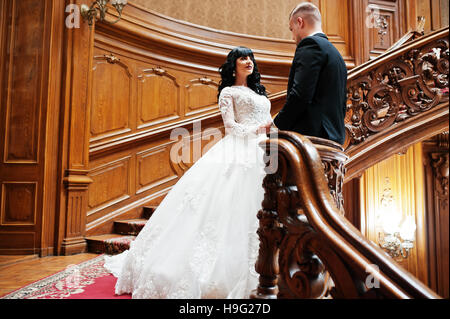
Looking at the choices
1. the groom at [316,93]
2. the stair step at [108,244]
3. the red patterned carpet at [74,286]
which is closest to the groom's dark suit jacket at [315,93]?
the groom at [316,93]

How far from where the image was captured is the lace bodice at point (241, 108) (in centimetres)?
260

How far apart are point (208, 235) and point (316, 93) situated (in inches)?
36.8

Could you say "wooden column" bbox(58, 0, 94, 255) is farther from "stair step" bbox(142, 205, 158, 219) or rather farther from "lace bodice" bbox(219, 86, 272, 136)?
"lace bodice" bbox(219, 86, 272, 136)

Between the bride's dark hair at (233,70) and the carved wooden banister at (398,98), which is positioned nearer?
the bride's dark hair at (233,70)

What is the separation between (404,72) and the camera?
3.54 meters

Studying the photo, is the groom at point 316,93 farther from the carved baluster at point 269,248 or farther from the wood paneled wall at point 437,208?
the wood paneled wall at point 437,208

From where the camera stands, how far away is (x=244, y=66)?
9.16 ft

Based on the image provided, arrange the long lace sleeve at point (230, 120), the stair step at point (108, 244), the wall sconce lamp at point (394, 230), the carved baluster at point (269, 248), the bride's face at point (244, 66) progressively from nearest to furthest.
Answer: the carved baluster at point (269, 248) < the long lace sleeve at point (230, 120) < the bride's face at point (244, 66) < the stair step at point (108, 244) < the wall sconce lamp at point (394, 230)

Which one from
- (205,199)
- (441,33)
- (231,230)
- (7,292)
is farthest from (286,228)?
(441,33)

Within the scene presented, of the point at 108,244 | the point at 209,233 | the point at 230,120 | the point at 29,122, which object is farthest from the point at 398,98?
the point at 29,122

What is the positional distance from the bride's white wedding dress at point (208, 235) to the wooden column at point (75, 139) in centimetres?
185

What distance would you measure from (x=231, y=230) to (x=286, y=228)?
0.79 metres
